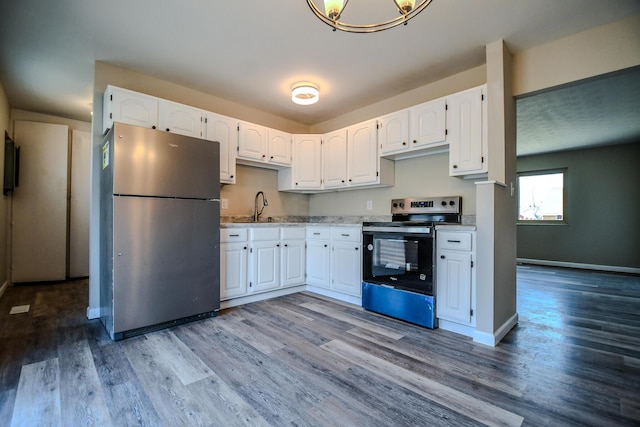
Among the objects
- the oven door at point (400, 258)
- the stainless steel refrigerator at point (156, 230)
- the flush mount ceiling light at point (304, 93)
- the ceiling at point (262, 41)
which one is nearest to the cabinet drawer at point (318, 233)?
the oven door at point (400, 258)

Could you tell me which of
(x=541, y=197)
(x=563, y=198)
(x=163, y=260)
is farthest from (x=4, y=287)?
(x=563, y=198)

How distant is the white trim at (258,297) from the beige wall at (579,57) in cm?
314

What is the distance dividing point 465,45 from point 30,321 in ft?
15.3

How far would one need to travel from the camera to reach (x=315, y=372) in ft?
6.22

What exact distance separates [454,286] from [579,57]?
2.10 metres

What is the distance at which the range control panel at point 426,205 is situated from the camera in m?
3.07

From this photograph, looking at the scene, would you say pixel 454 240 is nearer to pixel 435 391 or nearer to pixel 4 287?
pixel 435 391

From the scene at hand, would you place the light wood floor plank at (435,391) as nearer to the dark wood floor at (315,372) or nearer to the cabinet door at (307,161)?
the dark wood floor at (315,372)

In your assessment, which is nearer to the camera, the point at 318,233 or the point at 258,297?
the point at 258,297

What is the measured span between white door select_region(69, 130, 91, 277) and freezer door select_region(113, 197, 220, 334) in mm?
3128

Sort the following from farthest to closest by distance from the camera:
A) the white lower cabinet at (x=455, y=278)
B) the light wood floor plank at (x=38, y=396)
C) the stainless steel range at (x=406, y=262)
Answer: the stainless steel range at (x=406, y=262) < the white lower cabinet at (x=455, y=278) < the light wood floor plank at (x=38, y=396)

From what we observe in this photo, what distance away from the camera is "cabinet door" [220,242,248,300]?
3.12 meters

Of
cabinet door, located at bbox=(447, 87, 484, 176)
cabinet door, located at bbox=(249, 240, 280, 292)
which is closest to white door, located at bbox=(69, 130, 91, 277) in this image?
cabinet door, located at bbox=(249, 240, 280, 292)

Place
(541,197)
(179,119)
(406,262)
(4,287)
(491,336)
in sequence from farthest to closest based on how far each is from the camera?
(541,197)
(4,287)
(179,119)
(406,262)
(491,336)
